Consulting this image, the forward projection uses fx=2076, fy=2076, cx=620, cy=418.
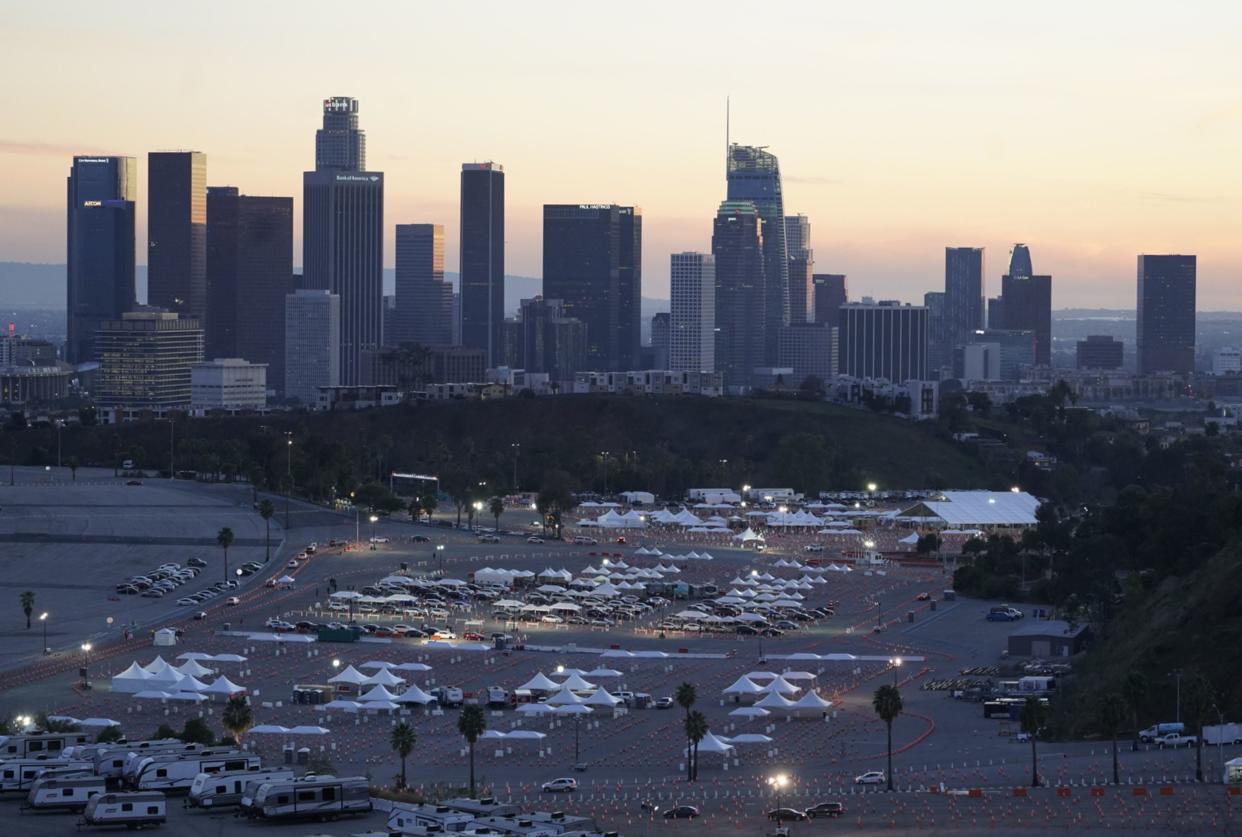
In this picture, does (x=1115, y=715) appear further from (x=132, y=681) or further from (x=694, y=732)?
(x=132, y=681)

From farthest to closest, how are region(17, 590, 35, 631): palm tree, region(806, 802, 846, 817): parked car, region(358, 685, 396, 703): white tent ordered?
region(17, 590, 35, 631): palm tree, region(358, 685, 396, 703): white tent, region(806, 802, 846, 817): parked car

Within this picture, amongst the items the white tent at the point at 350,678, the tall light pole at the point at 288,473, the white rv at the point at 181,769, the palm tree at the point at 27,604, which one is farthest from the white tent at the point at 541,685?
the tall light pole at the point at 288,473

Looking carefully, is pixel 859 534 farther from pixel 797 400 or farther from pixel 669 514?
pixel 797 400

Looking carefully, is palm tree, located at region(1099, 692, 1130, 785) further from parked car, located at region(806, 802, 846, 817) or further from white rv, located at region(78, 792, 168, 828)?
white rv, located at region(78, 792, 168, 828)

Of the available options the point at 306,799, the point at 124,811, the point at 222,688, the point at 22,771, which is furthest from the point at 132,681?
the point at 124,811

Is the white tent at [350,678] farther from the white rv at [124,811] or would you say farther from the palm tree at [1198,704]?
the palm tree at [1198,704]

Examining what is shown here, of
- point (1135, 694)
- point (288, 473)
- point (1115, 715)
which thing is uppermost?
point (288, 473)

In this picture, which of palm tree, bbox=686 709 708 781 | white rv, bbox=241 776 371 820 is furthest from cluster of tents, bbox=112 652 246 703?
white rv, bbox=241 776 371 820
